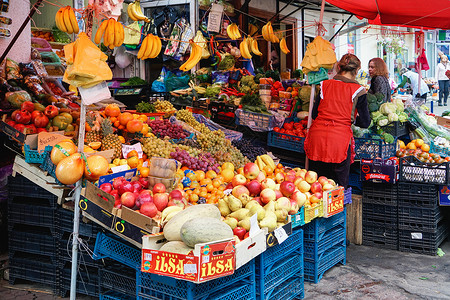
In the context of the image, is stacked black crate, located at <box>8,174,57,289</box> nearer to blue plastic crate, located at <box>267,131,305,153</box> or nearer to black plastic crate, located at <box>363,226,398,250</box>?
blue plastic crate, located at <box>267,131,305,153</box>

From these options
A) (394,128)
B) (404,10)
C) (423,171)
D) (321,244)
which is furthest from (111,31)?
(404,10)

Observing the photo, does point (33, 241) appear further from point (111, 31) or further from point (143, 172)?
point (111, 31)

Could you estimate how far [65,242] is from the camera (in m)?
4.27

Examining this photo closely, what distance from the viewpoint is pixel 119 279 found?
147 inches

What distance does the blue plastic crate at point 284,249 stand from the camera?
3751mm

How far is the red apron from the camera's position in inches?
208

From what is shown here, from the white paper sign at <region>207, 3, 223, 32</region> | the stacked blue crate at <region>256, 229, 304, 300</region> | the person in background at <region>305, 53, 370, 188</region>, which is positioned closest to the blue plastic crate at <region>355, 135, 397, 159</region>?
the person in background at <region>305, 53, 370, 188</region>

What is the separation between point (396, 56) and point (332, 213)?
19159 mm

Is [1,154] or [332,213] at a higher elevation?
[1,154]

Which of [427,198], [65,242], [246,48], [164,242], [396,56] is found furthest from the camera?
[396,56]

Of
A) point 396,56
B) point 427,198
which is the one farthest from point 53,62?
point 396,56

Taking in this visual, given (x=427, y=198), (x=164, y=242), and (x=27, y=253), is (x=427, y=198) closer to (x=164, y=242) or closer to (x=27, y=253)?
(x=164, y=242)

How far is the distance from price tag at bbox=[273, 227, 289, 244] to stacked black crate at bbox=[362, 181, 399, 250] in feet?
7.90

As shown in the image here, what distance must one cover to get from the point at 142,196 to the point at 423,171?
11.5ft
